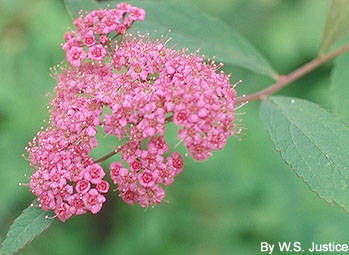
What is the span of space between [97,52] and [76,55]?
0.33ft

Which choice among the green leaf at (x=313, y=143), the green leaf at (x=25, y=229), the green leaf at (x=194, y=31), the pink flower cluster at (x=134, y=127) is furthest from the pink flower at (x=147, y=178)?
the green leaf at (x=194, y=31)

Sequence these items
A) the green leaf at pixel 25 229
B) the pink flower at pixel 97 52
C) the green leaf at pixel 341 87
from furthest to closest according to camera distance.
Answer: the green leaf at pixel 341 87
the pink flower at pixel 97 52
the green leaf at pixel 25 229

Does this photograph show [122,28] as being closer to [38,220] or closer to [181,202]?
[38,220]

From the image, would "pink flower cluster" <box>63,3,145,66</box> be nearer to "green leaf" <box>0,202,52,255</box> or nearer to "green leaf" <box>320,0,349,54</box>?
"green leaf" <box>0,202,52,255</box>

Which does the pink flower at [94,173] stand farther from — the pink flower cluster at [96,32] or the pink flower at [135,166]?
the pink flower cluster at [96,32]

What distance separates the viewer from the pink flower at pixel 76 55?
2.12 meters

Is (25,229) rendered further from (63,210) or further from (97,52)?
(97,52)

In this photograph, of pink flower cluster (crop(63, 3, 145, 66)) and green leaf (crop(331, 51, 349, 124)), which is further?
green leaf (crop(331, 51, 349, 124))

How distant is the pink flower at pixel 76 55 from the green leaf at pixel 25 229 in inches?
23.8

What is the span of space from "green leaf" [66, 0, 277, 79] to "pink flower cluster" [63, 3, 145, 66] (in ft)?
0.62

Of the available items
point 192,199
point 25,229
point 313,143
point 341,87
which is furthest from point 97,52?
point 192,199

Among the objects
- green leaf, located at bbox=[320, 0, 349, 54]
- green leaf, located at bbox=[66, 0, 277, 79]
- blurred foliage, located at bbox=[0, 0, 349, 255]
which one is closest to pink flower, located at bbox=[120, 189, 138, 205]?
green leaf, located at bbox=[66, 0, 277, 79]

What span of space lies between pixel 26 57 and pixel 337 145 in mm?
3365

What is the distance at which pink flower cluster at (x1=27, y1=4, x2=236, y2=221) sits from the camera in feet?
5.98
